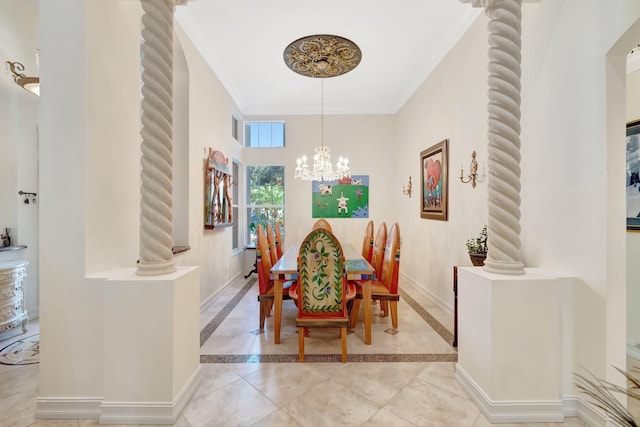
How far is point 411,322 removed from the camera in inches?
116

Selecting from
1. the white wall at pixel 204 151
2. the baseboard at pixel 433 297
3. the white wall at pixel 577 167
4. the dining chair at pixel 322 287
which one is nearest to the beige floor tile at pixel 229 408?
the dining chair at pixel 322 287

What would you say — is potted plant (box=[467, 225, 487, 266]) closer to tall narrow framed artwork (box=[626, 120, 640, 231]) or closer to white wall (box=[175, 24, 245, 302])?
tall narrow framed artwork (box=[626, 120, 640, 231])

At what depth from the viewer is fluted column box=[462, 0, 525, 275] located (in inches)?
66.9

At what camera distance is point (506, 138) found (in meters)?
1.71

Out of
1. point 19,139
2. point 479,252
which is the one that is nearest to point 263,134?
point 19,139

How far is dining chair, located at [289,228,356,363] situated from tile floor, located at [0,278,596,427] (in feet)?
0.85

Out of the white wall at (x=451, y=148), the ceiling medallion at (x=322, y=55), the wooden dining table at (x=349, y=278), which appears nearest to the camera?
the wooden dining table at (x=349, y=278)

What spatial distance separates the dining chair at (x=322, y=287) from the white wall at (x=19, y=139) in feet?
9.75

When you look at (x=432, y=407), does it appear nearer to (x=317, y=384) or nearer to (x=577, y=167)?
(x=317, y=384)

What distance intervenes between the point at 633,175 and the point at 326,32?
310cm

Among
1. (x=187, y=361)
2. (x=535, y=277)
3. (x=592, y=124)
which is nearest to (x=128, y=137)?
(x=187, y=361)

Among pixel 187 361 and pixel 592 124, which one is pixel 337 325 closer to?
pixel 187 361

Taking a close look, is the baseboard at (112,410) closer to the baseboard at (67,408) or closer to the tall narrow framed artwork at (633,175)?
the baseboard at (67,408)

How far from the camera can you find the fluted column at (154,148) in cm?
165
